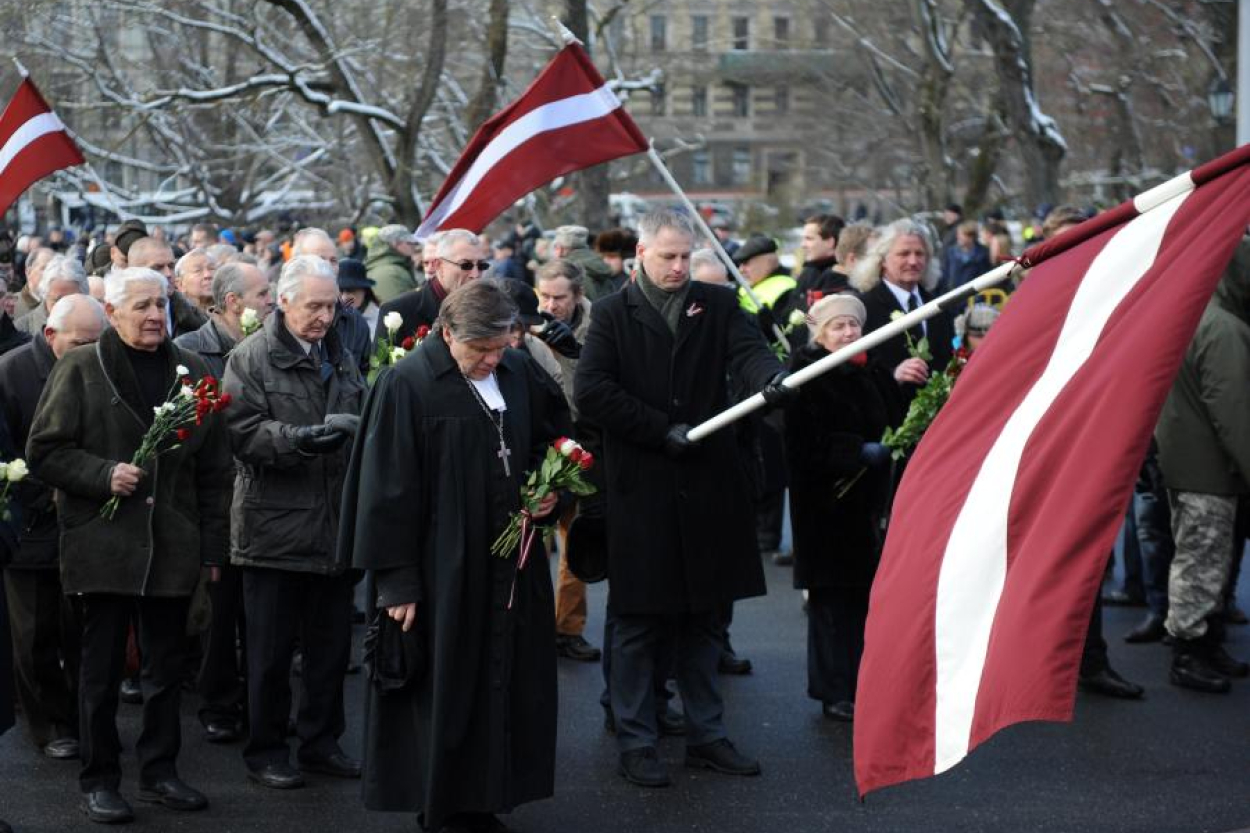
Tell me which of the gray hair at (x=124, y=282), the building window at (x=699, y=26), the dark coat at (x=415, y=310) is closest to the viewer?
the gray hair at (x=124, y=282)

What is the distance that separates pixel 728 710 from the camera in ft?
28.9

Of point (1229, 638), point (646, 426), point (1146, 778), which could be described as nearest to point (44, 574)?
point (646, 426)

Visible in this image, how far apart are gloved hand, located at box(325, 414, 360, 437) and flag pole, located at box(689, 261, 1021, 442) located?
1.23 m

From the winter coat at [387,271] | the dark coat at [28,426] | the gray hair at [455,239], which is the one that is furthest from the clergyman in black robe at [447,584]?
the winter coat at [387,271]

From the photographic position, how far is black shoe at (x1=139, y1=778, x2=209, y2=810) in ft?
23.9

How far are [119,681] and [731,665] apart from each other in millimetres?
3324

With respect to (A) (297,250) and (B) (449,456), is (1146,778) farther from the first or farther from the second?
(A) (297,250)

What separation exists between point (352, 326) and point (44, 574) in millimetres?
1947

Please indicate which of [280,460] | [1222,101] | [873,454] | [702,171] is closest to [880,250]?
[873,454]

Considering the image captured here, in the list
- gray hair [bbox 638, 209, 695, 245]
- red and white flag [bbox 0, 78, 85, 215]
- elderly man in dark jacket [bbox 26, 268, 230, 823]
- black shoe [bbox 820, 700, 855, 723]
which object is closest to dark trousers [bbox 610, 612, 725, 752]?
black shoe [bbox 820, 700, 855, 723]

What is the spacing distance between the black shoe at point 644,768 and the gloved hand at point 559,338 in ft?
6.57

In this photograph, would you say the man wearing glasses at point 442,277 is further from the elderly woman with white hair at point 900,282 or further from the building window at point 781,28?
the building window at point 781,28

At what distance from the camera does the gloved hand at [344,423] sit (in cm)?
722

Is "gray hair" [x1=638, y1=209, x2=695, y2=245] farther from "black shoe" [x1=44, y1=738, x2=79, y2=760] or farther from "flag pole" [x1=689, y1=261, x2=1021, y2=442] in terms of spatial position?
"black shoe" [x1=44, y1=738, x2=79, y2=760]
